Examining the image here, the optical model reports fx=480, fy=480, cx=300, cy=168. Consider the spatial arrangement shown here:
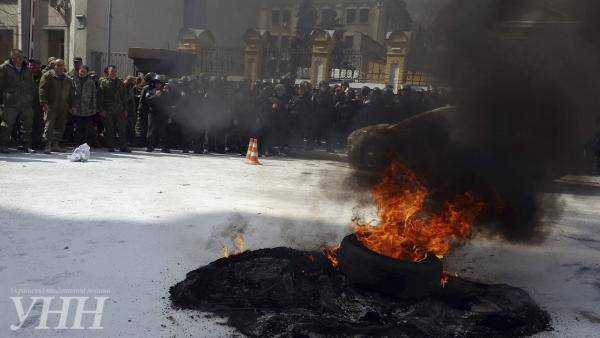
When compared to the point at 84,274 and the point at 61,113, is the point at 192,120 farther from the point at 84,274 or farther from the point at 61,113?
the point at 84,274

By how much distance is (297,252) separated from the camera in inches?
182

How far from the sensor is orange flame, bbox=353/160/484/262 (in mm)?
4227

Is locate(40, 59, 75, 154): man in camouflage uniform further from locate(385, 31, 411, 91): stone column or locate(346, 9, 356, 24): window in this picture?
locate(346, 9, 356, 24): window

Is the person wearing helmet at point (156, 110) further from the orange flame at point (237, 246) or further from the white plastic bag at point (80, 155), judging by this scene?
the orange flame at point (237, 246)

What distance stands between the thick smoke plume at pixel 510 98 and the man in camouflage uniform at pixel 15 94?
8.02 metres

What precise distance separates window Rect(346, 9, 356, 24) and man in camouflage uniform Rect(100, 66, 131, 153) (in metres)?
45.8

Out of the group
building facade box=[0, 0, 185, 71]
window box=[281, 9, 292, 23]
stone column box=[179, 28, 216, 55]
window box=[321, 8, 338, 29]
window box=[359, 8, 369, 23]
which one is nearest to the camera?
stone column box=[179, 28, 216, 55]

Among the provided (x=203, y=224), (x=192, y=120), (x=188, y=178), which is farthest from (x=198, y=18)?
(x=203, y=224)

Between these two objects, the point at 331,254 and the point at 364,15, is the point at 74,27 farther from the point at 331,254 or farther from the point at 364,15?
the point at 364,15

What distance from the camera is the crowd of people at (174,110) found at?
9.80 meters

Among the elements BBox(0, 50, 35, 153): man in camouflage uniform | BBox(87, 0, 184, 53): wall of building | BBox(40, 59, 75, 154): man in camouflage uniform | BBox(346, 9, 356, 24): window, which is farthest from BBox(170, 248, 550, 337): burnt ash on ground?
BBox(346, 9, 356, 24): window

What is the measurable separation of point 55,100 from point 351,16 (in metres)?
47.7

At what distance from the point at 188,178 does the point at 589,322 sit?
21.4 feet

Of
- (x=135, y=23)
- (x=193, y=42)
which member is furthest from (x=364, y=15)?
(x=193, y=42)
